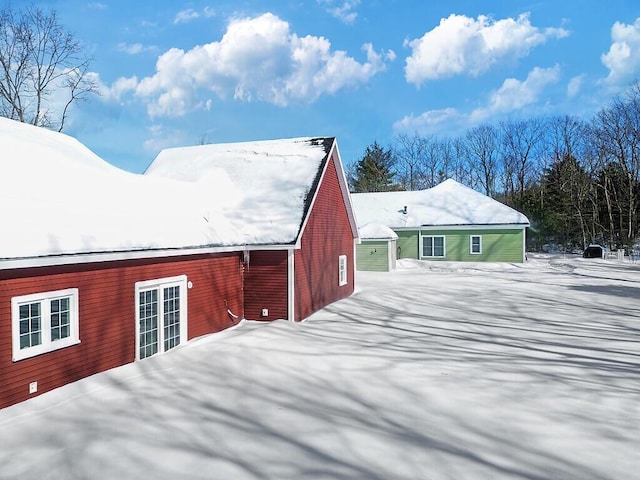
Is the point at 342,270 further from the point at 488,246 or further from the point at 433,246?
the point at 488,246

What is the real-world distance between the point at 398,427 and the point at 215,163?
1180 centimetres

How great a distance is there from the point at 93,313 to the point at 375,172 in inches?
2034

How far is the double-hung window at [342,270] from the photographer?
52.9 ft

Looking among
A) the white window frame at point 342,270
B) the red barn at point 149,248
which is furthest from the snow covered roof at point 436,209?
the red barn at point 149,248

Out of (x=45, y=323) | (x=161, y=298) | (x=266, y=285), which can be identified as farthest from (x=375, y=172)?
(x=45, y=323)

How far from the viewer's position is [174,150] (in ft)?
56.6

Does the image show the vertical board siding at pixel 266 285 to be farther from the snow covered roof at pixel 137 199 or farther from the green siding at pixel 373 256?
the green siding at pixel 373 256

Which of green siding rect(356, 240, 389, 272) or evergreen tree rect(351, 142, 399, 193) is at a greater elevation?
evergreen tree rect(351, 142, 399, 193)

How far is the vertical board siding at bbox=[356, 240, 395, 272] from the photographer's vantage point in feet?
84.5

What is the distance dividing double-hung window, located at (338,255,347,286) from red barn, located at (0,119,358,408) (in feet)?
0.39

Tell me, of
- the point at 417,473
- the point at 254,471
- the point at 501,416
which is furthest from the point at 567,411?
the point at 254,471

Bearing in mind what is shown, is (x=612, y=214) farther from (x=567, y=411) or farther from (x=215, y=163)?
(x=567, y=411)

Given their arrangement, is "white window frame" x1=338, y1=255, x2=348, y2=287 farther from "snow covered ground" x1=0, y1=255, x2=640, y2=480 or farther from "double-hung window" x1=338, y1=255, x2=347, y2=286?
"snow covered ground" x1=0, y1=255, x2=640, y2=480

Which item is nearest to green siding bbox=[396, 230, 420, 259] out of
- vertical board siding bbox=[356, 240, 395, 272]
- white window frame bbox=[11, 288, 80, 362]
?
vertical board siding bbox=[356, 240, 395, 272]
